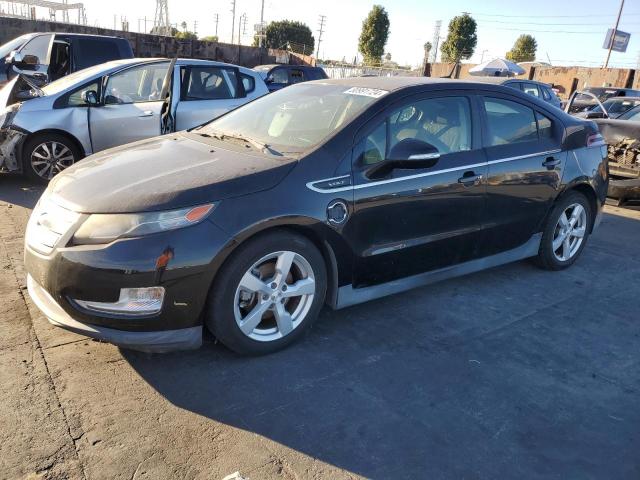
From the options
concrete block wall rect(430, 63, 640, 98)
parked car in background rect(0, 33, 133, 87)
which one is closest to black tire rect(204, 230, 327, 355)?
parked car in background rect(0, 33, 133, 87)

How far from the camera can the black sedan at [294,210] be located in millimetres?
2730

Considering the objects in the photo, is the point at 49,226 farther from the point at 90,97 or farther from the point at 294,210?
the point at 90,97

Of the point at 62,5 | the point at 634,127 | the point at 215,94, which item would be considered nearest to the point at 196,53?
the point at 215,94

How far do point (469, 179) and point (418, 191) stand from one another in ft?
1.67

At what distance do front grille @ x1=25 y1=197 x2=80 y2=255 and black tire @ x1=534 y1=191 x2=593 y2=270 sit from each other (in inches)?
146

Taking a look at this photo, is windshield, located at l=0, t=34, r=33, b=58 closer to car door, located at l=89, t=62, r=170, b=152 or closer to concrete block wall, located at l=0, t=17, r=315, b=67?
car door, located at l=89, t=62, r=170, b=152

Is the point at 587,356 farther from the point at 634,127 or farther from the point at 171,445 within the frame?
the point at 634,127

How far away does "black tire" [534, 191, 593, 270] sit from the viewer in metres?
4.62

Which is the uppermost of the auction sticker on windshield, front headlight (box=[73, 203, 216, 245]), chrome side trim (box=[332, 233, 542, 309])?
the auction sticker on windshield

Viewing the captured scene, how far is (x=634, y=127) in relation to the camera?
7.60 meters

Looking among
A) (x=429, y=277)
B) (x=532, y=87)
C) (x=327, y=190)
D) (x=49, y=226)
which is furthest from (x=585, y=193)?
(x=532, y=87)

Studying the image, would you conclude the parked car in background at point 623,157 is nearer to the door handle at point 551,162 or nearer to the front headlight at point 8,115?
the door handle at point 551,162

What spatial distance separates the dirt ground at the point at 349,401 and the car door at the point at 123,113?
317 centimetres

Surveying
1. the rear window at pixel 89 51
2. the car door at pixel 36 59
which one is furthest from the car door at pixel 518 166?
the rear window at pixel 89 51
